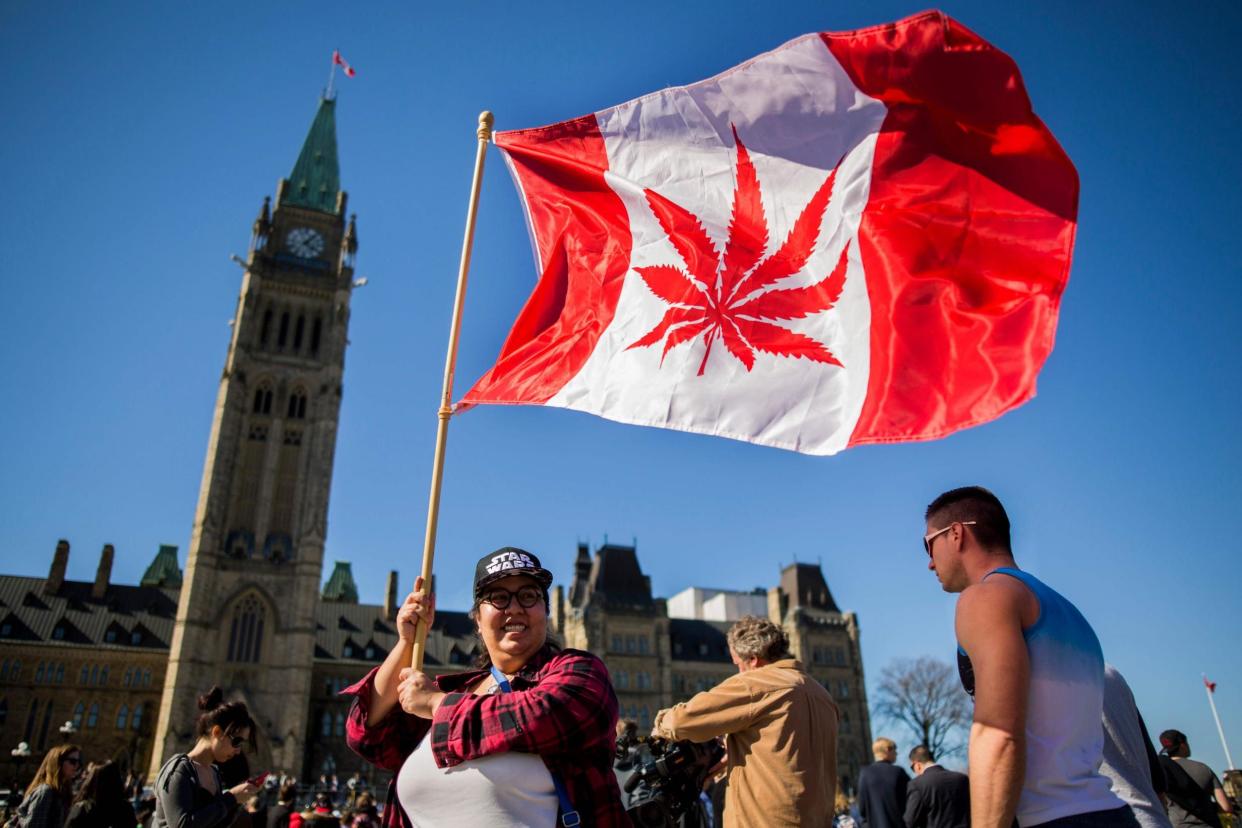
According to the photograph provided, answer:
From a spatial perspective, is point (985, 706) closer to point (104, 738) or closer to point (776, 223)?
point (776, 223)

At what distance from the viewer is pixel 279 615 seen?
4947 centimetres

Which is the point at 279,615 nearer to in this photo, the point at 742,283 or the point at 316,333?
the point at 316,333

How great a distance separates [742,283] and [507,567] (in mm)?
3204

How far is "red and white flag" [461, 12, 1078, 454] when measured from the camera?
4887mm

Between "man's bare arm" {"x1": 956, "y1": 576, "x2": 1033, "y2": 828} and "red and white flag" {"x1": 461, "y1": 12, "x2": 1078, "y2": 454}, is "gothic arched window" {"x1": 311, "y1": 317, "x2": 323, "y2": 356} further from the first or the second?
"man's bare arm" {"x1": 956, "y1": 576, "x2": 1033, "y2": 828}

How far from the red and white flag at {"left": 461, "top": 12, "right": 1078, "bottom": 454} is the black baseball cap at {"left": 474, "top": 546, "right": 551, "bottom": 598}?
2.08 m

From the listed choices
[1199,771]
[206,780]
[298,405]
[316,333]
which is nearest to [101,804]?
[206,780]

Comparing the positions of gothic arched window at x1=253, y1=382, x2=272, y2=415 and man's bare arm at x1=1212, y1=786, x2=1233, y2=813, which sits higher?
gothic arched window at x1=253, y1=382, x2=272, y2=415

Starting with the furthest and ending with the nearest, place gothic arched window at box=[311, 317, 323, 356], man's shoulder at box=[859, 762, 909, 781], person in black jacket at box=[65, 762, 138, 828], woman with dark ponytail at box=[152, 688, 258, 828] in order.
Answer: gothic arched window at box=[311, 317, 323, 356] → man's shoulder at box=[859, 762, 909, 781] → person in black jacket at box=[65, 762, 138, 828] → woman with dark ponytail at box=[152, 688, 258, 828]

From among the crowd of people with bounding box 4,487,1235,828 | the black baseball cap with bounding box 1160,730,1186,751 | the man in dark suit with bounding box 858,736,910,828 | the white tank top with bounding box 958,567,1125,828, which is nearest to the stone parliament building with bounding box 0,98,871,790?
the man in dark suit with bounding box 858,736,910,828

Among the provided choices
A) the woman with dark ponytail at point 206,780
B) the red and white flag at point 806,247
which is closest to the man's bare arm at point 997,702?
the red and white flag at point 806,247

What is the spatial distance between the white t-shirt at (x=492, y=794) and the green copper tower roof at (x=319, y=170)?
217 feet

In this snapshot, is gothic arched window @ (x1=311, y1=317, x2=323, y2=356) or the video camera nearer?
the video camera

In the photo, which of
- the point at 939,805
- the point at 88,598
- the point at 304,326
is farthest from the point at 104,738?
the point at 939,805
